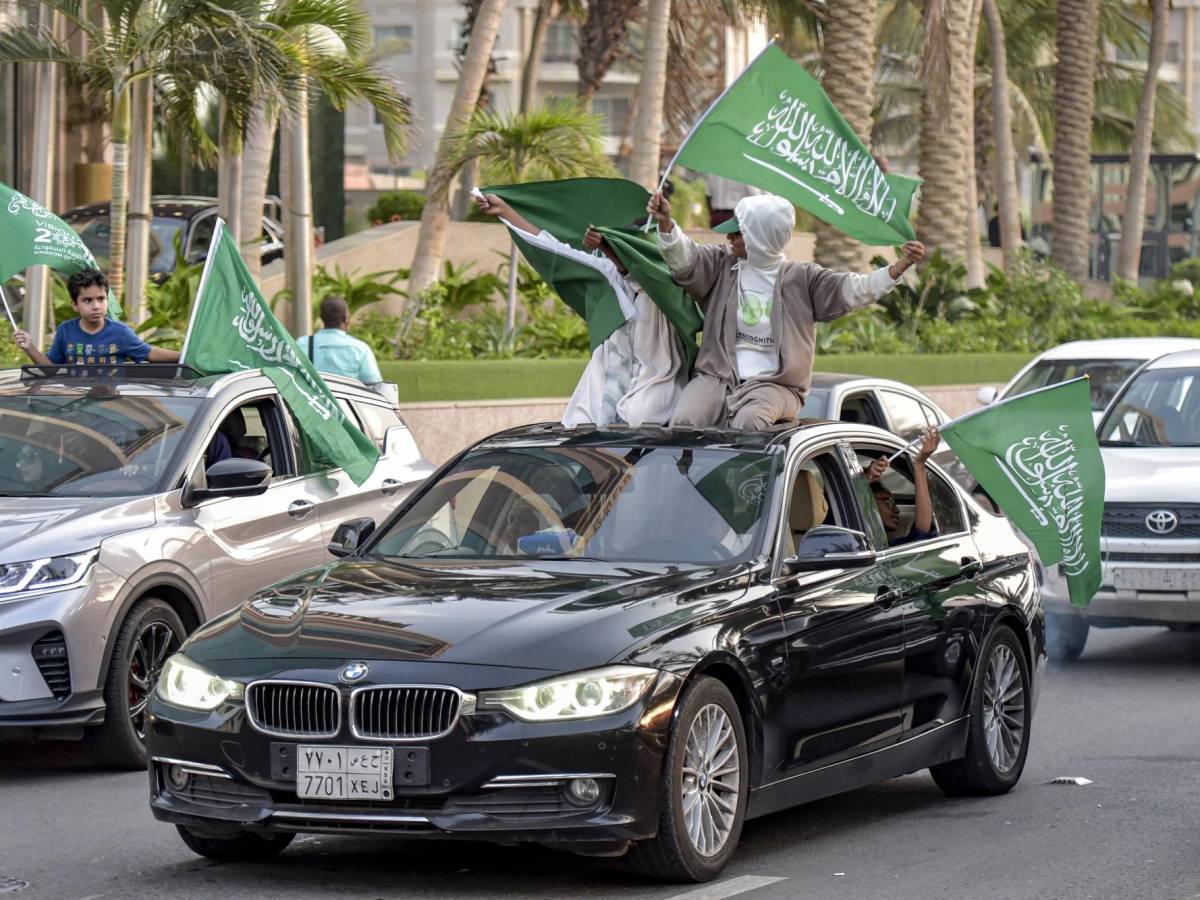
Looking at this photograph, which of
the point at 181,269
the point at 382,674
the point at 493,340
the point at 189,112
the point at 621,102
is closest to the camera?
the point at 382,674

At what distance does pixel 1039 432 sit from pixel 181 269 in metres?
12.6

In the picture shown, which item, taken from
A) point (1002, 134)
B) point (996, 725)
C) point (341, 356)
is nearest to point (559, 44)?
point (1002, 134)

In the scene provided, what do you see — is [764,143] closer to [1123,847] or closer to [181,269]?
[1123,847]

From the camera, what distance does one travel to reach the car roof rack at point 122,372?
33.4 ft

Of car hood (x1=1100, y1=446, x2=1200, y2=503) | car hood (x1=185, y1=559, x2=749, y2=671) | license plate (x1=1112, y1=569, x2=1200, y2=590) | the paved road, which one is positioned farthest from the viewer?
car hood (x1=1100, y1=446, x2=1200, y2=503)

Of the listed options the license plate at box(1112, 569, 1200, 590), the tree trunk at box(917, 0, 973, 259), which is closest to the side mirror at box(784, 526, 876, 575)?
the license plate at box(1112, 569, 1200, 590)

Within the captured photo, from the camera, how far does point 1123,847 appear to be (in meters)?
7.68

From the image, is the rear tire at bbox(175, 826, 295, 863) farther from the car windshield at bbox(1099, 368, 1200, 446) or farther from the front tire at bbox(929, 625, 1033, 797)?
the car windshield at bbox(1099, 368, 1200, 446)

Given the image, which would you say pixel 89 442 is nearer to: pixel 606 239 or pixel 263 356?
pixel 263 356

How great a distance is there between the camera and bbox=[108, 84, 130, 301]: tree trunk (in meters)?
16.1

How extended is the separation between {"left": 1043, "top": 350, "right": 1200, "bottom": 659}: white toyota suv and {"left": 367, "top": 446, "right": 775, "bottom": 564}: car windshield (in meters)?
5.48

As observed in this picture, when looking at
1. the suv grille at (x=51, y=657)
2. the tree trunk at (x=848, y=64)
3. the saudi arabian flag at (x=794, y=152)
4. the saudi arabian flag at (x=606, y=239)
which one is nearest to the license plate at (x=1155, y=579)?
the saudi arabian flag at (x=794, y=152)

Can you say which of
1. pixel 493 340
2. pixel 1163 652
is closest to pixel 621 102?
pixel 493 340

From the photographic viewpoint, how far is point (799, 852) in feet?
24.6
